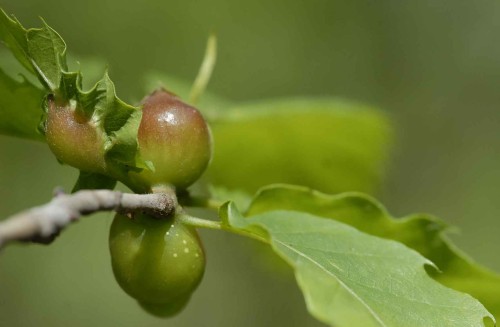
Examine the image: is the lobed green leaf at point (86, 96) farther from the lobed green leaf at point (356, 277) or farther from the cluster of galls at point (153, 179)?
the lobed green leaf at point (356, 277)

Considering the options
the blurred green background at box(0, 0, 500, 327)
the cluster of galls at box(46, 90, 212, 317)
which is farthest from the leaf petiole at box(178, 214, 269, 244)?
the blurred green background at box(0, 0, 500, 327)

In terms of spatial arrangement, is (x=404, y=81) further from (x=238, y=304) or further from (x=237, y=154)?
(x=237, y=154)

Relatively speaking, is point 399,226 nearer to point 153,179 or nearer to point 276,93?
point 153,179

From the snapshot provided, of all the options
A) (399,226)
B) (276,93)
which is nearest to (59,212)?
(399,226)

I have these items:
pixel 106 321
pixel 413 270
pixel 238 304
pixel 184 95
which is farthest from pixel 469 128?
pixel 413 270

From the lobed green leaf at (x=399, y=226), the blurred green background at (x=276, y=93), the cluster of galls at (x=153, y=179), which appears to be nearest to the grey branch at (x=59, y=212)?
the cluster of galls at (x=153, y=179)

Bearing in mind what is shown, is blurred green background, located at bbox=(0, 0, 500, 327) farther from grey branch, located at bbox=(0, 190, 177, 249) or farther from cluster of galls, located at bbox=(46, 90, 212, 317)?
grey branch, located at bbox=(0, 190, 177, 249)
